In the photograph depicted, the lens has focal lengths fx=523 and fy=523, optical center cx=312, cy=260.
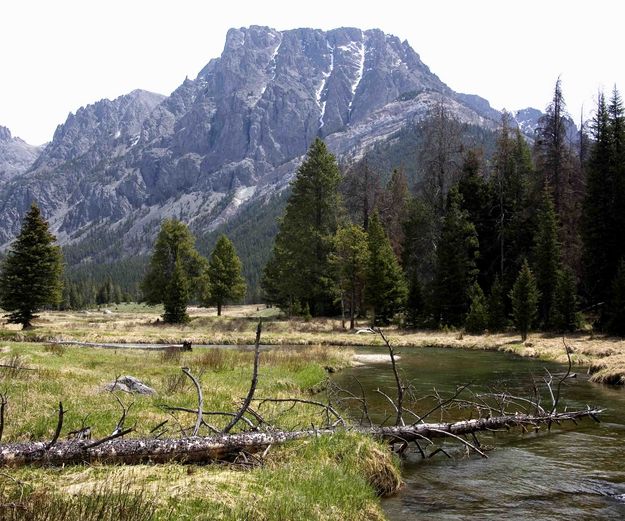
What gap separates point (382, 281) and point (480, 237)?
1443cm

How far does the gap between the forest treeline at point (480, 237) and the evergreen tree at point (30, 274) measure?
2398cm

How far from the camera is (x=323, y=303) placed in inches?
2373

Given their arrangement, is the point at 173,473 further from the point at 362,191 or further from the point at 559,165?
the point at 362,191

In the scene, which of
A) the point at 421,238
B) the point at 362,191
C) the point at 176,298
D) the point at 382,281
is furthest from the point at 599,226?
the point at 176,298

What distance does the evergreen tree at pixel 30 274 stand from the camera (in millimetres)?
47375

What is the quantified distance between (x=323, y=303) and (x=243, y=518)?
178ft

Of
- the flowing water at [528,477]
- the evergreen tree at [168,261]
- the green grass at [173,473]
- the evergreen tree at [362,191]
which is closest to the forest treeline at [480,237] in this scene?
the evergreen tree at [362,191]

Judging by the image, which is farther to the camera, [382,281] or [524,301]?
[382,281]

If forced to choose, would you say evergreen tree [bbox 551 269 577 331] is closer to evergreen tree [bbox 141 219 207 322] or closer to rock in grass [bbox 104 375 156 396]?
rock in grass [bbox 104 375 156 396]

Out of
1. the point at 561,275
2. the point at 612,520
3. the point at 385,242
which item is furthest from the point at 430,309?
the point at 612,520

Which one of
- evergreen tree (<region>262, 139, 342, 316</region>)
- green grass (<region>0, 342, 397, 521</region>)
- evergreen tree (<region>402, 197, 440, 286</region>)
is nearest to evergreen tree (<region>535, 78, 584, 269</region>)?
evergreen tree (<region>402, 197, 440, 286</region>)

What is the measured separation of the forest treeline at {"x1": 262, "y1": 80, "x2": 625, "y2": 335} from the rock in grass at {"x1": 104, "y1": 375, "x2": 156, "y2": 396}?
33.3 meters

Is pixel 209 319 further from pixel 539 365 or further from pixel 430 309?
pixel 539 365

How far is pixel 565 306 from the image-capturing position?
137 feet
